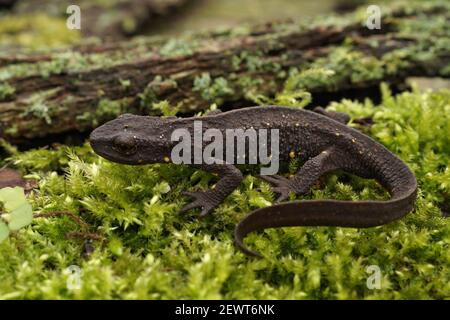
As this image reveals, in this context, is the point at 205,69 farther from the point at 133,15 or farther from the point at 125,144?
the point at 133,15

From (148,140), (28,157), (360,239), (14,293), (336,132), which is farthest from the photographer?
(28,157)

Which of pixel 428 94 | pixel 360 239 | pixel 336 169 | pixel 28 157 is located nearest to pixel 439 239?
pixel 360 239

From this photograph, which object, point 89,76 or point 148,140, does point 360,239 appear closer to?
point 148,140

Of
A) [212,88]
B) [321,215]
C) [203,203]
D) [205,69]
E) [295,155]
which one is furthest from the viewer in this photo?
[205,69]

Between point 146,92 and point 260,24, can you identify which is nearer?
point 146,92

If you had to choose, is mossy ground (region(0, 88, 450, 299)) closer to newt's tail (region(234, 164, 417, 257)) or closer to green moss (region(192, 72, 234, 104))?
→ newt's tail (region(234, 164, 417, 257))

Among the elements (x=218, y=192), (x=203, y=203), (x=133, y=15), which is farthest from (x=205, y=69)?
(x=133, y=15)

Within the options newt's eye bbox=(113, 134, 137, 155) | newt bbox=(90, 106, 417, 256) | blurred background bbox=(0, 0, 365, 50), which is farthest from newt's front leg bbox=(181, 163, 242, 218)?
blurred background bbox=(0, 0, 365, 50)
